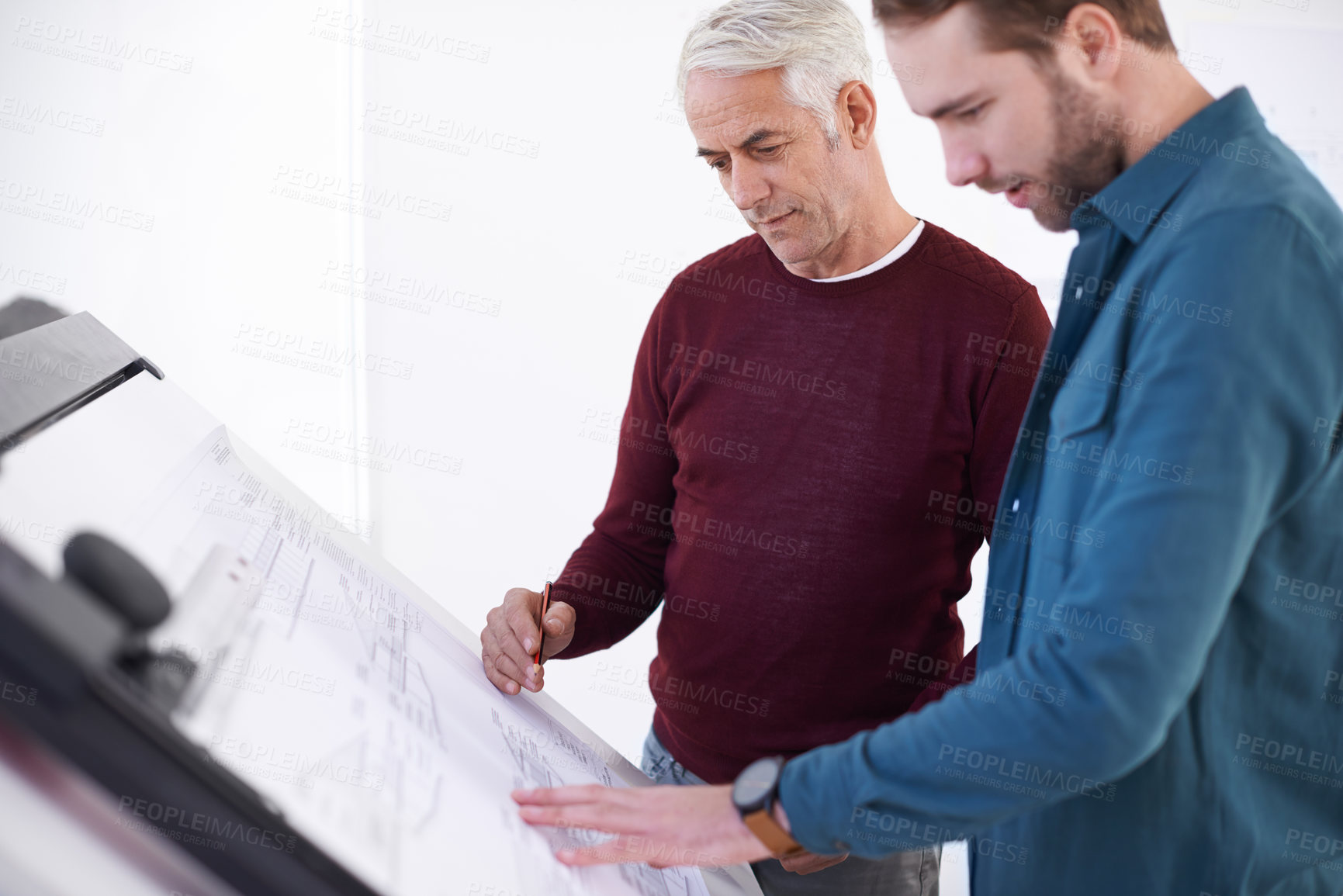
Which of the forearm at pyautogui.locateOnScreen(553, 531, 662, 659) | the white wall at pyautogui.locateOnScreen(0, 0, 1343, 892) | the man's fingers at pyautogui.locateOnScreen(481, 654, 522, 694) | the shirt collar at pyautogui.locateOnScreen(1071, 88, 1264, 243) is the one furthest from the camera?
the white wall at pyautogui.locateOnScreen(0, 0, 1343, 892)

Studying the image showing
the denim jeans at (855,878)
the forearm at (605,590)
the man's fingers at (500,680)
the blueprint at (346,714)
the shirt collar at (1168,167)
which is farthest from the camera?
the forearm at (605,590)

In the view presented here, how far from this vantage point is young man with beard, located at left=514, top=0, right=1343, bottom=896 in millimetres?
577

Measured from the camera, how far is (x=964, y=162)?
0.75m

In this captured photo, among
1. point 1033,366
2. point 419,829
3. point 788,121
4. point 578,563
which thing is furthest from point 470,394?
point 419,829

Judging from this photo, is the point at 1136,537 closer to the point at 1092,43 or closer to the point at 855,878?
the point at 1092,43

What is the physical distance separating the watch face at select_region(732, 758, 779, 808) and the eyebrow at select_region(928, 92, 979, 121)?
0.53 m

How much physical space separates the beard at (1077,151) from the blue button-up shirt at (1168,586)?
2 centimetres

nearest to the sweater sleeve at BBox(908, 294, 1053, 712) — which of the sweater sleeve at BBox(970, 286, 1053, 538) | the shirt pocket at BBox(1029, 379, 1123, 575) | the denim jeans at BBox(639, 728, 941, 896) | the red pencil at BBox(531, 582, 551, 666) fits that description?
the sweater sleeve at BBox(970, 286, 1053, 538)

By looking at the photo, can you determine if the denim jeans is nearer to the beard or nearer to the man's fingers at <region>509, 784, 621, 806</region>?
the man's fingers at <region>509, 784, 621, 806</region>

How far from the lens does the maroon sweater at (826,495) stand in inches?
45.1

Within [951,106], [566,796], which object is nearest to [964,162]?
[951,106]

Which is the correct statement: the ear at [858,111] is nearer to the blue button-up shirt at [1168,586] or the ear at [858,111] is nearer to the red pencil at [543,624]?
the blue button-up shirt at [1168,586]

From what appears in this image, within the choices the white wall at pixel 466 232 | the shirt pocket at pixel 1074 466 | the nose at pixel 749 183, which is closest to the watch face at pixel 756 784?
the shirt pocket at pixel 1074 466

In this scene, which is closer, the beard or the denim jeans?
the beard
